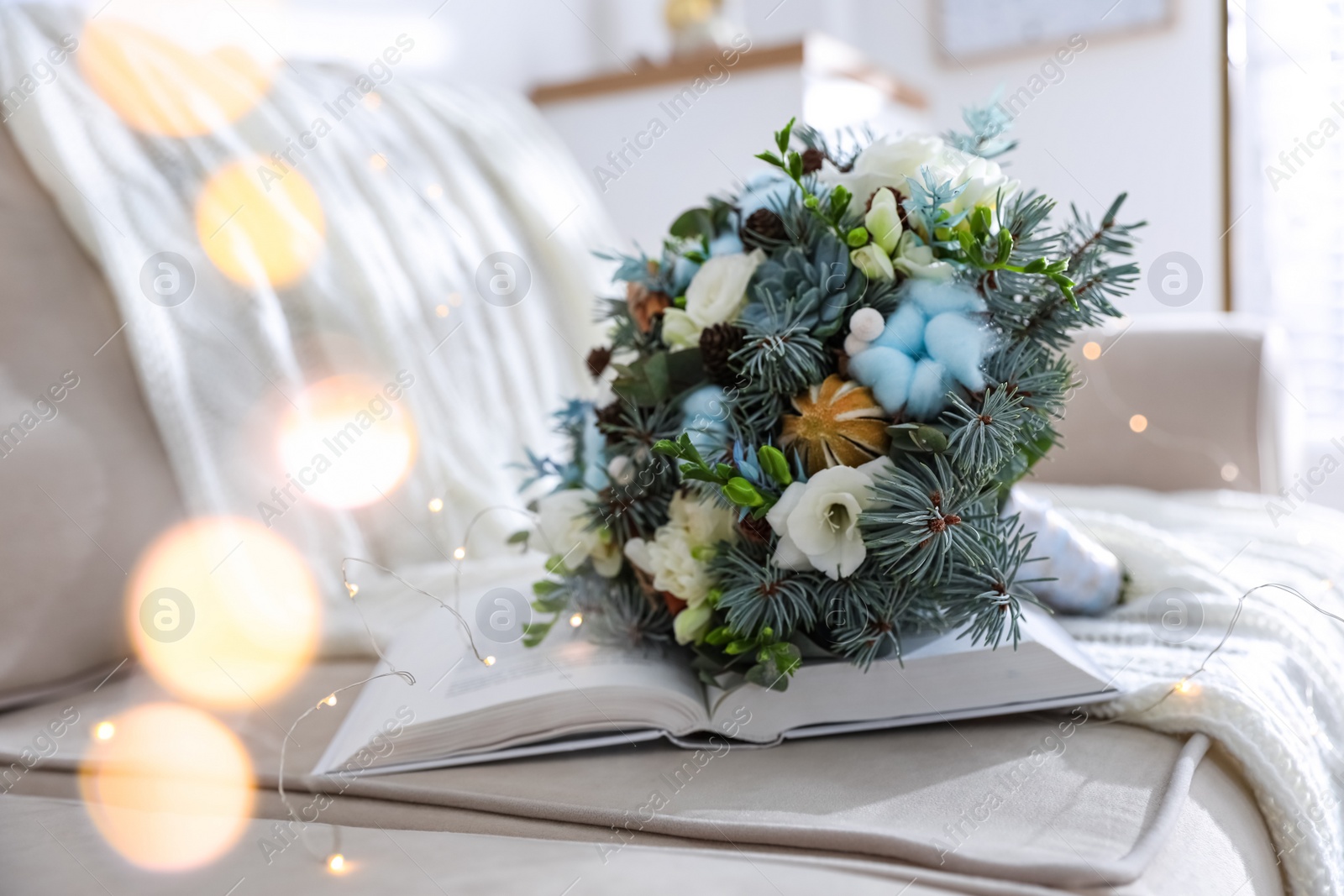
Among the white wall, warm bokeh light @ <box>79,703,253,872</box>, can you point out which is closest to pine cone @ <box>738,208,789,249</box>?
warm bokeh light @ <box>79,703,253,872</box>

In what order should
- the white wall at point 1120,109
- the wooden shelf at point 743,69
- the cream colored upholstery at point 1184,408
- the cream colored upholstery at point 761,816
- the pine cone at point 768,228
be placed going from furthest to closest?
the white wall at point 1120,109
the wooden shelf at point 743,69
the cream colored upholstery at point 1184,408
the pine cone at point 768,228
the cream colored upholstery at point 761,816

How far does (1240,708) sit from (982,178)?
0.35 meters

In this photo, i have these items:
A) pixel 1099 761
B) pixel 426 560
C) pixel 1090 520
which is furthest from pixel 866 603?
pixel 426 560

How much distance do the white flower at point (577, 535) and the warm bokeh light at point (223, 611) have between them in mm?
249

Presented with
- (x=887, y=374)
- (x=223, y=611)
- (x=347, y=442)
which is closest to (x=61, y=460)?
(x=223, y=611)

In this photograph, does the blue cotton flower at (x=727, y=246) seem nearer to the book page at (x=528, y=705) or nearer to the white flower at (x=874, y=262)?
the white flower at (x=874, y=262)

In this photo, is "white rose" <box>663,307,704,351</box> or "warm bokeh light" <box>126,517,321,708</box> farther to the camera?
"warm bokeh light" <box>126,517,321,708</box>

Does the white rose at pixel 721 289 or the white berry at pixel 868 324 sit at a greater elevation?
the white rose at pixel 721 289

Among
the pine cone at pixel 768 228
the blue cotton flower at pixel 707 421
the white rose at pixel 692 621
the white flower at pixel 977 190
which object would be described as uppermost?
the white flower at pixel 977 190

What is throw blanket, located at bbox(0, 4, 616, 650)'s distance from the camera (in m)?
0.89

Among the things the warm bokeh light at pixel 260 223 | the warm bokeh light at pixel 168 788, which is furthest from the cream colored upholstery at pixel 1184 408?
the warm bokeh light at pixel 168 788

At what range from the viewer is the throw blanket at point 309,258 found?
891mm

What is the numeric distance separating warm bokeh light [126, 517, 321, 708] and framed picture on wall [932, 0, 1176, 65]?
2126 mm

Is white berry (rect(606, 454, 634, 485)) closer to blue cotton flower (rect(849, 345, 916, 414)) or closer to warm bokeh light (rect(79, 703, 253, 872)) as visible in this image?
blue cotton flower (rect(849, 345, 916, 414))
